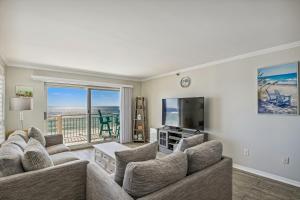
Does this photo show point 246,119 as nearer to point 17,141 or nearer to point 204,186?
point 204,186

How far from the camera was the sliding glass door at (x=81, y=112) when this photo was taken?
474 centimetres

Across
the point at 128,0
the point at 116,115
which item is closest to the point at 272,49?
the point at 128,0

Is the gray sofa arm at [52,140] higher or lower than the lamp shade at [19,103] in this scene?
lower

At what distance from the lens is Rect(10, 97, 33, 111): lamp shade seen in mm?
3070

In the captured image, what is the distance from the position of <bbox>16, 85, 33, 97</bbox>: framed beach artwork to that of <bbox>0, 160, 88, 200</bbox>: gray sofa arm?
3013 mm

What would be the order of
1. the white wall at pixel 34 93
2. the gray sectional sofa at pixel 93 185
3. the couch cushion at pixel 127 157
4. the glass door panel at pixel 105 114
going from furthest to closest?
1. the glass door panel at pixel 105 114
2. the white wall at pixel 34 93
3. the couch cushion at pixel 127 157
4. the gray sectional sofa at pixel 93 185

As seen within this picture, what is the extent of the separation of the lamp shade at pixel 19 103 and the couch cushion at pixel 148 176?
309 cm

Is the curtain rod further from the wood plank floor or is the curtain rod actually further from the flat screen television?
the wood plank floor

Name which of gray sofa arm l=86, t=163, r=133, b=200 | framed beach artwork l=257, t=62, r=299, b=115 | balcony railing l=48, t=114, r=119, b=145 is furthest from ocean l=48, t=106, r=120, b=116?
framed beach artwork l=257, t=62, r=299, b=115

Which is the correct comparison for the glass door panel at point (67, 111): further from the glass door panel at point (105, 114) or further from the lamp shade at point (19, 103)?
the lamp shade at point (19, 103)

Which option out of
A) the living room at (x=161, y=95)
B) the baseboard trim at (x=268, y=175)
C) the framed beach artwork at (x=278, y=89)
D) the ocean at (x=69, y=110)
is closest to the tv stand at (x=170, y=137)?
the living room at (x=161, y=95)

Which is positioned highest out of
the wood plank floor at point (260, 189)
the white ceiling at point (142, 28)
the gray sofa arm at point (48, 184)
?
the white ceiling at point (142, 28)

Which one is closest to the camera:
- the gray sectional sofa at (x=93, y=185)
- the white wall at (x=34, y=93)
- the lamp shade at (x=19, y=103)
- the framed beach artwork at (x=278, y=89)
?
the gray sectional sofa at (x=93, y=185)

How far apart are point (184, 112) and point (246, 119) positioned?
1.35 m
